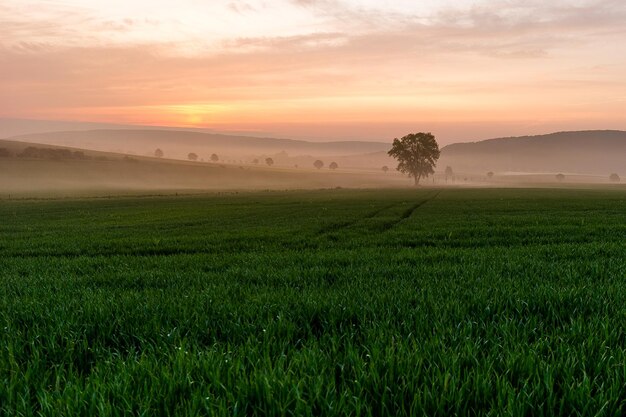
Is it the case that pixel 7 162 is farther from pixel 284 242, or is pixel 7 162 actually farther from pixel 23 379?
pixel 23 379

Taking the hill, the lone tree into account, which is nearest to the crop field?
the lone tree

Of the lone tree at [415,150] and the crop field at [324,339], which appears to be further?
the lone tree at [415,150]

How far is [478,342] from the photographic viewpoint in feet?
13.1

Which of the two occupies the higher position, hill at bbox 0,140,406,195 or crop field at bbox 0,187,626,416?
hill at bbox 0,140,406,195

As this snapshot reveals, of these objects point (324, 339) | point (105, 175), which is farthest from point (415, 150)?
point (324, 339)

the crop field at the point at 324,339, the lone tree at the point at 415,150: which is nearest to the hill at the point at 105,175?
the lone tree at the point at 415,150

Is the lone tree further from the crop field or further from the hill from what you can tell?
the crop field

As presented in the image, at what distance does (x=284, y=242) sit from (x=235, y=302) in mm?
10758

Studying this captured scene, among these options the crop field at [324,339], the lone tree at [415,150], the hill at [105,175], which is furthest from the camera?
the hill at [105,175]

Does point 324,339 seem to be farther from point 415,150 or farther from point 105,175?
point 105,175

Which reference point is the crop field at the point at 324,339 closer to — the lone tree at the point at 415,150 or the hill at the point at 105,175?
the lone tree at the point at 415,150

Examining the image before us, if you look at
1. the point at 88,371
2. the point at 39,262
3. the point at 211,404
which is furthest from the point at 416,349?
the point at 39,262

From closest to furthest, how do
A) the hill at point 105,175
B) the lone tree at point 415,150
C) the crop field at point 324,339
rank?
the crop field at point 324,339 → the lone tree at point 415,150 → the hill at point 105,175

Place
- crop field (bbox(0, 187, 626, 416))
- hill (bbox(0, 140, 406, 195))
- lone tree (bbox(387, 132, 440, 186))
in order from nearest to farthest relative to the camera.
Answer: crop field (bbox(0, 187, 626, 416))
lone tree (bbox(387, 132, 440, 186))
hill (bbox(0, 140, 406, 195))
